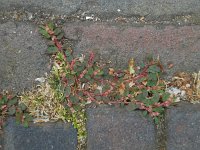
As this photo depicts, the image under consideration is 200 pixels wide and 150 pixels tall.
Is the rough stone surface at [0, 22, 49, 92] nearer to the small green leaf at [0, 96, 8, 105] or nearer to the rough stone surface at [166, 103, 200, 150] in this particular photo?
the small green leaf at [0, 96, 8, 105]

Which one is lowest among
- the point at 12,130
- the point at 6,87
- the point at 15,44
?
the point at 12,130

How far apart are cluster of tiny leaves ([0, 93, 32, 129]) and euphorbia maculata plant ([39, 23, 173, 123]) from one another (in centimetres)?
16

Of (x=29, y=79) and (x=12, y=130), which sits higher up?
(x=29, y=79)

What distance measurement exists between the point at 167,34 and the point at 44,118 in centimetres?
59

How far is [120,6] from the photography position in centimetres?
234

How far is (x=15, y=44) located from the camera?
233 centimetres

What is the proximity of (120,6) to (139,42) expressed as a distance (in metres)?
0.16

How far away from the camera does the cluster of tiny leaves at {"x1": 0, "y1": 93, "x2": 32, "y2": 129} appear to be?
7.55 ft

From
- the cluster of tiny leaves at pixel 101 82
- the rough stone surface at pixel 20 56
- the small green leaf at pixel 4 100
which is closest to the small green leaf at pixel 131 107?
the cluster of tiny leaves at pixel 101 82

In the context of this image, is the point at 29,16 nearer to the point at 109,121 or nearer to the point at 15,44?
the point at 15,44

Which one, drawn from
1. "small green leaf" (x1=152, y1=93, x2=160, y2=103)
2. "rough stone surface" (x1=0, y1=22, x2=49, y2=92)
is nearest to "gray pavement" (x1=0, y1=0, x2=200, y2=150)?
"rough stone surface" (x1=0, y1=22, x2=49, y2=92)

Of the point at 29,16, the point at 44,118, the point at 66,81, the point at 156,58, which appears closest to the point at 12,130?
the point at 44,118

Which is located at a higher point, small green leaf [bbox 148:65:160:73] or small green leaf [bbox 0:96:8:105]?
small green leaf [bbox 148:65:160:73]

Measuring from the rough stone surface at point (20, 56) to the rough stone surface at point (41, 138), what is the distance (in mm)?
170
